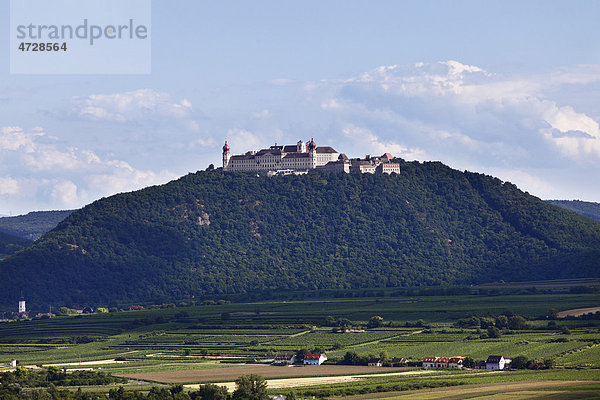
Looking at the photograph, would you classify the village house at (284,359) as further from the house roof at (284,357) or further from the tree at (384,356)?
the tree at (384,356)

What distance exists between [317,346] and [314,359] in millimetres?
14887

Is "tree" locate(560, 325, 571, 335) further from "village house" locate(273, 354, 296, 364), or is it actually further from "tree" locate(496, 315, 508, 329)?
"village house" locate(273, 354, 296, 364)

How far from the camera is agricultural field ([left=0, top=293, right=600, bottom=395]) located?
137625 millimetres

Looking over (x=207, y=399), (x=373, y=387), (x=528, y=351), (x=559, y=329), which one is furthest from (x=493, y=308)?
(x=207, y=399)

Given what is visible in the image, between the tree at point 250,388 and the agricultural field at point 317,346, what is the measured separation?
8.37 meters

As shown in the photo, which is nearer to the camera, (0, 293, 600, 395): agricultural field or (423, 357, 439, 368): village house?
(0, 293, 600, 395): agricultural field

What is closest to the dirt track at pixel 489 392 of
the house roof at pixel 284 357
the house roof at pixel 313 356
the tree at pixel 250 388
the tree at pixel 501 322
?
the tree at pixel 250 388

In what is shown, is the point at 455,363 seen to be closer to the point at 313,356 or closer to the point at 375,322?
the point at 313,356

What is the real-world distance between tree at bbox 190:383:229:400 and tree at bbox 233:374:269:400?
3.73 ft

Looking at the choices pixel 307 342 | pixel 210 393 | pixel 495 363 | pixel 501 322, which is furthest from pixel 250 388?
pixel 501 322

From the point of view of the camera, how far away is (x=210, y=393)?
117750 mm

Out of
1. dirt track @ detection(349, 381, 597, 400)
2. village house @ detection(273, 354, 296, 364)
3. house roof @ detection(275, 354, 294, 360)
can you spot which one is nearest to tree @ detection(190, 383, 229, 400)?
dirt track @ detection(349, 381, 597, 400)

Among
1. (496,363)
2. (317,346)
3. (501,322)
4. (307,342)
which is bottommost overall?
(496,363)

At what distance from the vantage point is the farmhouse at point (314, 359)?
153375 mm
